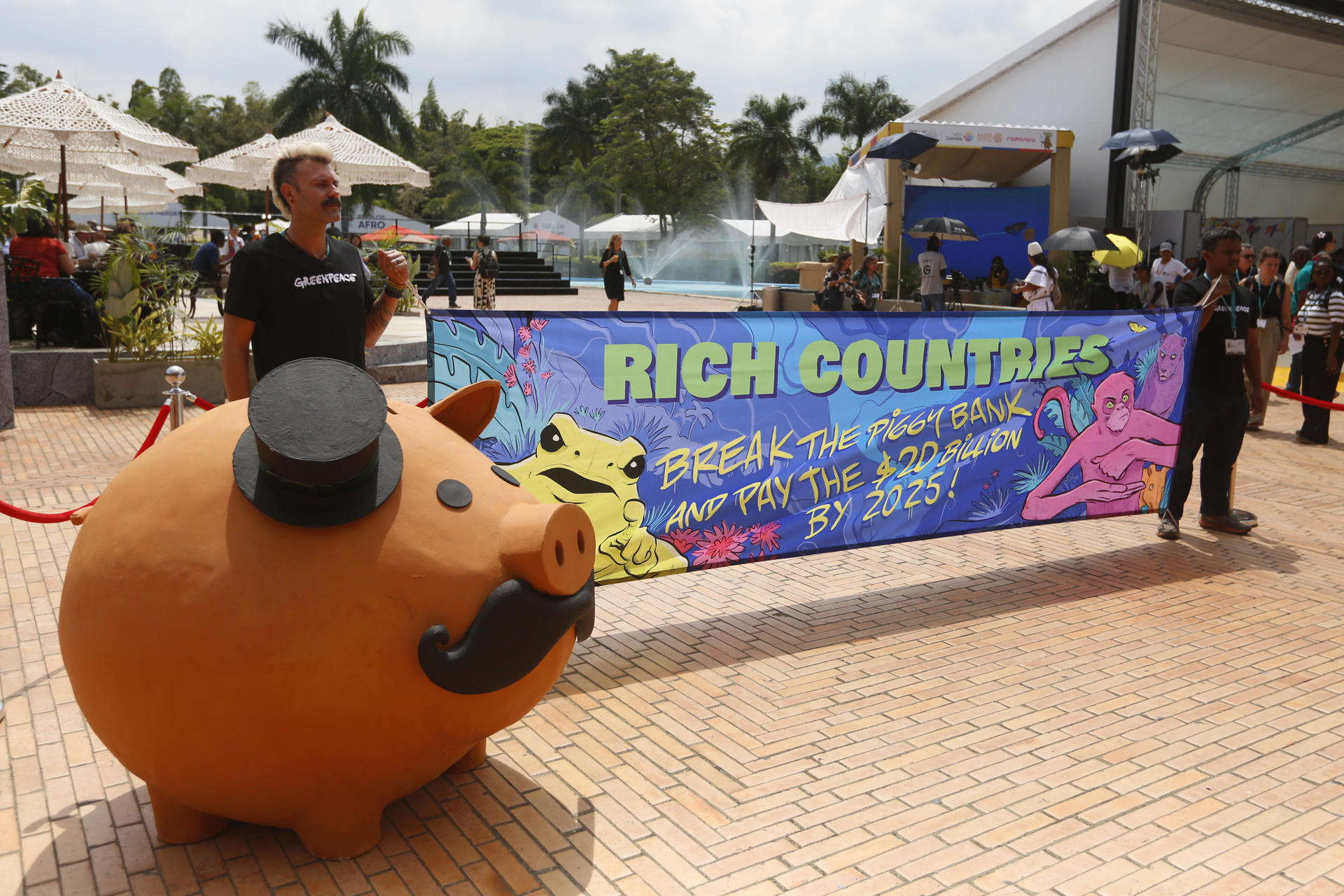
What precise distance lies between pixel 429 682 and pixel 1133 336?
17.9 feet

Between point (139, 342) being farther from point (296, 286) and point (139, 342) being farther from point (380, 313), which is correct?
point (296, 286)

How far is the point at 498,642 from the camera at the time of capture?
114 inches

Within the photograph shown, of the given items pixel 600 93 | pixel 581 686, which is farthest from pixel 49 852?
pixel 600 93

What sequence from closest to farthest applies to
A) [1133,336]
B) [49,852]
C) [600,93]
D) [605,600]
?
1. [49,852]
2. [605,600]
3. [1133,336]
4. [600,93]

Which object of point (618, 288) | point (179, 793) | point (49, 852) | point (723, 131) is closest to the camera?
point (179, 793)

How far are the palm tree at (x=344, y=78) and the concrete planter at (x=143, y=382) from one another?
141ft

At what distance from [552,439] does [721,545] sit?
1102 mm

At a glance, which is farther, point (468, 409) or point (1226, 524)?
point (1226, 524)

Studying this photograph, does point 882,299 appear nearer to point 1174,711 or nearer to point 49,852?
point 1174,711

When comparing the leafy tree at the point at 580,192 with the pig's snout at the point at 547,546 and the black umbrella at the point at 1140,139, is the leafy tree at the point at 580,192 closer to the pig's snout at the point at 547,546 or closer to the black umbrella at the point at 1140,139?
the black umbrella at the point at 1140,139

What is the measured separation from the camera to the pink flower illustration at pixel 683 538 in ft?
16.9

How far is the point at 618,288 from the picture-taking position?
21.8 m

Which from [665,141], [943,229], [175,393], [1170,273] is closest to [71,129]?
[175,393]

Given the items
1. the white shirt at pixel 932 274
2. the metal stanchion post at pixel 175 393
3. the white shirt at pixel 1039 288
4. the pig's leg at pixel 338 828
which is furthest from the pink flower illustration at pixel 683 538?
the white shirt at pixel 932 274
